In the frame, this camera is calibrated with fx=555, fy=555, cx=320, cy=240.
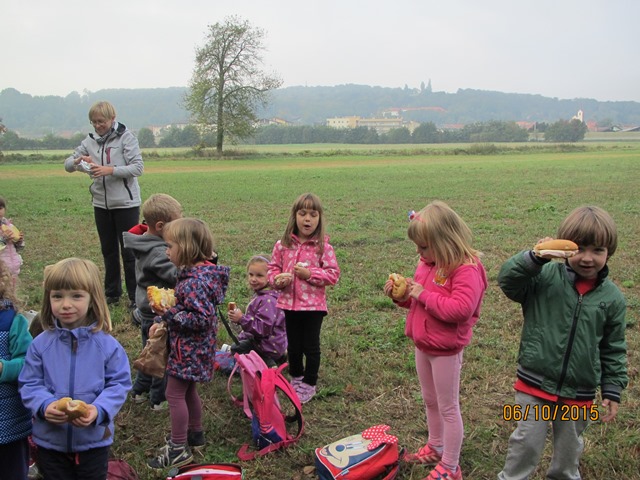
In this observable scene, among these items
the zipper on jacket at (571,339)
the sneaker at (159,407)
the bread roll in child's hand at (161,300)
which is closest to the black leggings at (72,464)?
the bread roll in child's hand at (161,300)

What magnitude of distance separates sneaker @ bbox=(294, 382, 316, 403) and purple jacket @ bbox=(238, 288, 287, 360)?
1.70ft

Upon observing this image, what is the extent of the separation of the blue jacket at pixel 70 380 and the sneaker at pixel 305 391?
1998 millimetres

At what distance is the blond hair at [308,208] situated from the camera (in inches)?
173

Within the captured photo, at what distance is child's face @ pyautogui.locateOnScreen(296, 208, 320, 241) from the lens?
4.40 metres

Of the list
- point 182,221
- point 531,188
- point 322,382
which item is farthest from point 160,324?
point 531,188

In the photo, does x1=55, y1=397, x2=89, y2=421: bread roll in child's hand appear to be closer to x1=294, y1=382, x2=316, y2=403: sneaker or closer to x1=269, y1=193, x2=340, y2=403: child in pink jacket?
x1=269, y1=193, x2=340, y2=403: child in pink jacket

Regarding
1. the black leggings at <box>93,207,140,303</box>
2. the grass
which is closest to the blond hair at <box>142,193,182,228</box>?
the grass

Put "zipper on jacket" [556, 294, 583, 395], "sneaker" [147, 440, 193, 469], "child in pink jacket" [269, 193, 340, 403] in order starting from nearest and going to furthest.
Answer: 1. "zipper on jacket" [556, 294, 583, 395]
2. "sneaker" [147, 440, 193, 469]
3. "child in pink jacket" [269, 193, 340, 403]

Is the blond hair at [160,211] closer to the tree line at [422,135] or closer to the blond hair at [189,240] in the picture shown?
the blond hair at [189,240]

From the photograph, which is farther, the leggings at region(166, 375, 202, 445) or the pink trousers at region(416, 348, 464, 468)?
the leggings at region(166, 375, 202, 445)

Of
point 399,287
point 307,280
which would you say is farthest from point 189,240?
point 399,287

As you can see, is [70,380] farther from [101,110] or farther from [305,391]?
[101,110]

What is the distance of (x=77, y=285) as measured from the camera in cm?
285

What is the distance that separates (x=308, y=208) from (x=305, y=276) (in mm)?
543
